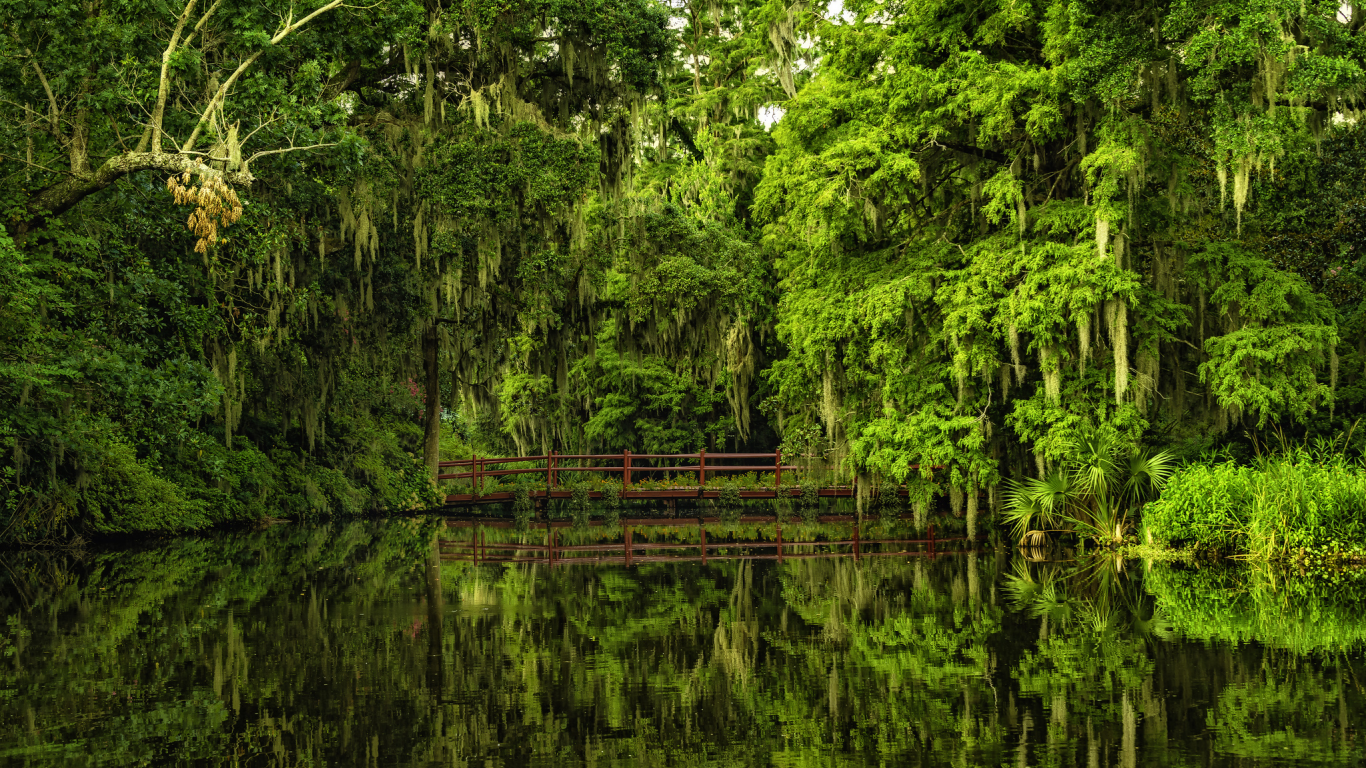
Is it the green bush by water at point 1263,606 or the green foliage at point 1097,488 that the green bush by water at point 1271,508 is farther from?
the green foliage at point 1097,488

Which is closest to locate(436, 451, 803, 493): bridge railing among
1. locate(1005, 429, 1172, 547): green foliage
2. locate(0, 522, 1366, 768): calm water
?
locate(1005, 429, 1172, 547): green foliage

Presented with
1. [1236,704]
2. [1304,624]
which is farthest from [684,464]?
[1236,704]

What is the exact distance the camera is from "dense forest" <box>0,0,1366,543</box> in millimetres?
16562

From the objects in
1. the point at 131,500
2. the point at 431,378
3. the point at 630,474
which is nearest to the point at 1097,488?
the point at 630,474

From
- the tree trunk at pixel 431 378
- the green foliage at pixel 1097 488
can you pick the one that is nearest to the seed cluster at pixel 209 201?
the green foliage at pixel 1097 488

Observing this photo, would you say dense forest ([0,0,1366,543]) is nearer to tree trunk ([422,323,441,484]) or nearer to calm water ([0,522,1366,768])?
tree trunk ([422,323,441,484])

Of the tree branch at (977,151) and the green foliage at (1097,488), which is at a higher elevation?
the tree branch at (977,151)

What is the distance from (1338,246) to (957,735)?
1610 cm

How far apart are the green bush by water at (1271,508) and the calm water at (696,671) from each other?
103 centimetres

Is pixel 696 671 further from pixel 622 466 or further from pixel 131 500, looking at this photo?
pixel 622 466

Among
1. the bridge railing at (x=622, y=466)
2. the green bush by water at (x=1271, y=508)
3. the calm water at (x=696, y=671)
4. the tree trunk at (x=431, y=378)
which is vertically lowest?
the calm water at (x=696, y=671)

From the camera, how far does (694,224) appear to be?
27.6 metres

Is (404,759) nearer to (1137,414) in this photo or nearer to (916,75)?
(1137,414)

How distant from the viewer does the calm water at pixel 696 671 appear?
680 centimetres
